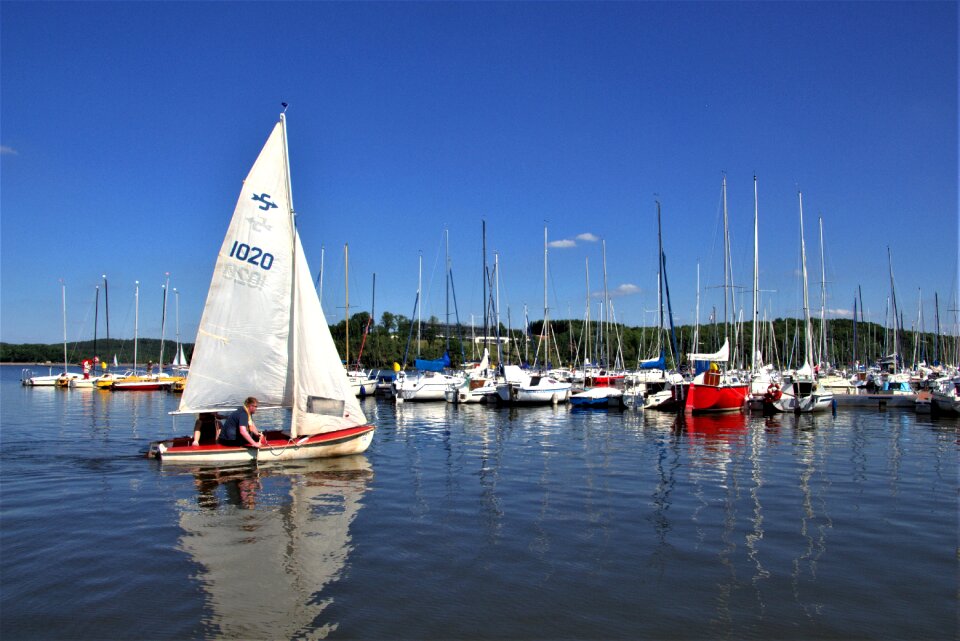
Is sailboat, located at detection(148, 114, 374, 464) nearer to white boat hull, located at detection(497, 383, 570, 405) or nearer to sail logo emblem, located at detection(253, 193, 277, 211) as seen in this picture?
sail logo emblem, located at detection(253, 193, 277, 211)

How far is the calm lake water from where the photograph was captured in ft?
27.9

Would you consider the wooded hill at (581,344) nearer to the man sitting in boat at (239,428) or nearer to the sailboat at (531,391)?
the sailboat at (531,391)

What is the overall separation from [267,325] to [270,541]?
8946mm

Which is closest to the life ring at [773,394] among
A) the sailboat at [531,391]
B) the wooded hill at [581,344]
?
the sailboat at [531,391]

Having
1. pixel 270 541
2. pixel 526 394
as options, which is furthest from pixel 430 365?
pixel 270 541

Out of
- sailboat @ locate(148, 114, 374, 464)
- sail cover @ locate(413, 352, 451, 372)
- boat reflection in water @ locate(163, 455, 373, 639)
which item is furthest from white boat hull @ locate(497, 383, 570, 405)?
boat reflection in water @ locate(163, 455, 373, 639)

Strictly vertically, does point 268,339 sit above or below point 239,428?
above

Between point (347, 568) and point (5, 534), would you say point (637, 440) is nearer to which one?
point (347, 568)

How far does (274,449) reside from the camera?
62.1 feet

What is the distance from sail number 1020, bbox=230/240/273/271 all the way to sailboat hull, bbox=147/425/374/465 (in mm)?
4907

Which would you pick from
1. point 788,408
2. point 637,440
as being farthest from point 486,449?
point 788,408

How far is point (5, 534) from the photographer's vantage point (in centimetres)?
1226

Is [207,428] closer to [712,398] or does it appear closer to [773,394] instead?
[712,398]

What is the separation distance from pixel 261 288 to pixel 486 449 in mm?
9814
